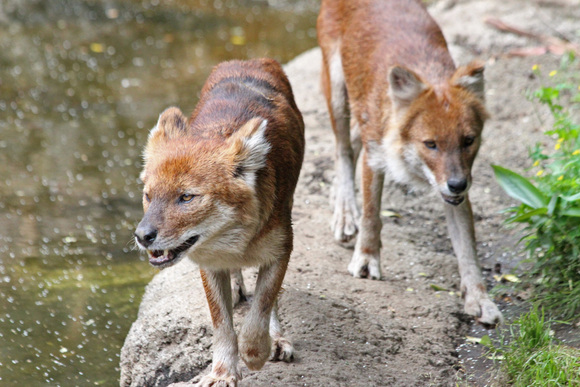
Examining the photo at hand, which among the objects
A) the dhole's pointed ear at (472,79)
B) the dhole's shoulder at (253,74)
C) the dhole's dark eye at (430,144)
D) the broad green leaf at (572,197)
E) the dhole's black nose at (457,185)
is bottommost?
the broad green leaf at (572,197)

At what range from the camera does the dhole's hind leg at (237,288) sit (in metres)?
4.80

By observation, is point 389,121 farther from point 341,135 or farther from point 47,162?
point 47,162

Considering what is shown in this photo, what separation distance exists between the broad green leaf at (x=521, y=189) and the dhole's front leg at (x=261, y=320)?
169cm

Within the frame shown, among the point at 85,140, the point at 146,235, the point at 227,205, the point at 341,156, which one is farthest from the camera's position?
the point at 85,140

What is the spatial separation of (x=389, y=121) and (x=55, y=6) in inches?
348

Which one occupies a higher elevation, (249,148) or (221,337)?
(249,148)

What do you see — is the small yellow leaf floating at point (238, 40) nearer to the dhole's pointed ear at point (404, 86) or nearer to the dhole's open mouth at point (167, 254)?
the dhole's pointed ear at point (404, 86)

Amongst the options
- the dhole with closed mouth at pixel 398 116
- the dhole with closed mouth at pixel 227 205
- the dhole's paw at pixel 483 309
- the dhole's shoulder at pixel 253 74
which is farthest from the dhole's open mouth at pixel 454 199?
the dhole's shoulder at pixel 253 74

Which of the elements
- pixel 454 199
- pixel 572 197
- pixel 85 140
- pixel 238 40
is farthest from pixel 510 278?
pixel 238 40

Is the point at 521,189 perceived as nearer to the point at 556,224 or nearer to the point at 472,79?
the point at 556,224

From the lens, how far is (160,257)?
11.9 feet

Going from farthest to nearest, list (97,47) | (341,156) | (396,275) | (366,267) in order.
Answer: (97,47), (341,156), (396,275), (366,267)

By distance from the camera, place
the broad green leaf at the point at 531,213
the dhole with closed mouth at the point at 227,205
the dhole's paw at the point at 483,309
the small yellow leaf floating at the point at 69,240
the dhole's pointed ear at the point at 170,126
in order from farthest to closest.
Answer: the small yellow leaf floating at the point at 69,240 < the dhole's paw at the point at 483,309 < the broad green leaf at the point at 531,213 < the dhole's pointed ear at the point at 170,126 < the dhole with closed mouth at the point at 227,205

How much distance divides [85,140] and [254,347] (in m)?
4.78
